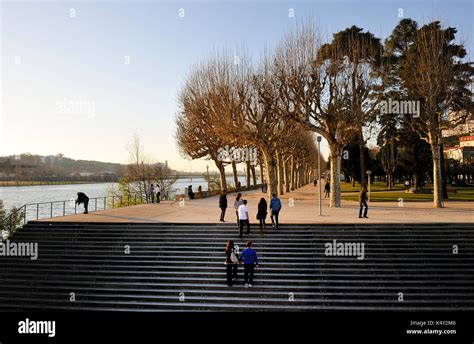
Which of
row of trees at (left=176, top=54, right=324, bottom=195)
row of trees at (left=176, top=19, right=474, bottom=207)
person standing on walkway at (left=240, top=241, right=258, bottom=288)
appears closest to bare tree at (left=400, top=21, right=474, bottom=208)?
row of trees at (left=176, top=19, right=474, bottom=207)

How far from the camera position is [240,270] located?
14023mm

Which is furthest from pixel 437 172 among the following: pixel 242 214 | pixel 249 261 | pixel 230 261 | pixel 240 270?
pixel 230 261

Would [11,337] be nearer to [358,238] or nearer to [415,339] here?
[415,339]

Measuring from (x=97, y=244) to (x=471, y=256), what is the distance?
51.1 ft

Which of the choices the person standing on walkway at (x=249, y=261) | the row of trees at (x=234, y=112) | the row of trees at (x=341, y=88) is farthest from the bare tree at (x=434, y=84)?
the person standing on walkway at (x=249, y=261)

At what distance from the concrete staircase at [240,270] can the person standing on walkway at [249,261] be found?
0.37 m

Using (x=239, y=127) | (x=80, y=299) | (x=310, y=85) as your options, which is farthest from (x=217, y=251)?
(x=239, y=127)

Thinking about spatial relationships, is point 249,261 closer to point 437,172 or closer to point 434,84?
point 437,172

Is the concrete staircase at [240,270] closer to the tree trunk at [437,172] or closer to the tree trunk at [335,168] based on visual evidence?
the tree trunk at [437,172]

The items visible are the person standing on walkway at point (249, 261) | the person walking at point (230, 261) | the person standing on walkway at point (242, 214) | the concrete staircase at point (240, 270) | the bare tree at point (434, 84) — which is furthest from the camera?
the bare tree at point (434, 84)

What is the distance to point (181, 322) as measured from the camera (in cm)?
1116

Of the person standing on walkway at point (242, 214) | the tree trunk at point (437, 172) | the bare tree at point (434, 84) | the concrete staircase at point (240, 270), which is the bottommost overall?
the concrete staircase at point (240, 270)

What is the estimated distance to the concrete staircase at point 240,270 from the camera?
40.1 ft

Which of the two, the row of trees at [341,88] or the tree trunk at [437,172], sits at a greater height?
the row of trees at [341,88]
